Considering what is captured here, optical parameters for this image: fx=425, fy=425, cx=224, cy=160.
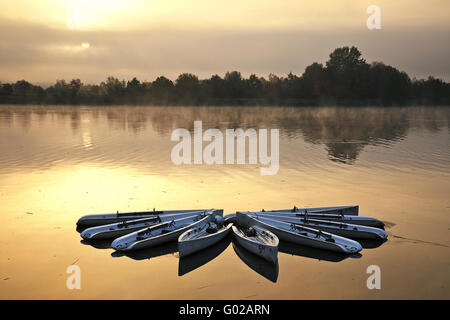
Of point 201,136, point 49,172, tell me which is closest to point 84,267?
point 49,172

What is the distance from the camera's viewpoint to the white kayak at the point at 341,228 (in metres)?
21.8

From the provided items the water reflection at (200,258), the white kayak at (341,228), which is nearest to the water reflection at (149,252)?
the water reflection at (200,258)

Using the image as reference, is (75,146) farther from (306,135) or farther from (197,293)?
(197,293)

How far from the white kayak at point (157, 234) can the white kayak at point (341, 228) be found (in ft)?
11.3

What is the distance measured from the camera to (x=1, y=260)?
18938mm

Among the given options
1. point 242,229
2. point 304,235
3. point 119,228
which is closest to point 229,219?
point 242,229

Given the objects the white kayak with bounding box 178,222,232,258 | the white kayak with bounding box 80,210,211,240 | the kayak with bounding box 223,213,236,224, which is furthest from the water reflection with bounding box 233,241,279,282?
the white kayak with bounding box 80,210,211,240

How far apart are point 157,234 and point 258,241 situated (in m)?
5.12

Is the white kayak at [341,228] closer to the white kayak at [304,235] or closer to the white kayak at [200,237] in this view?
the white kayak at [304,235]

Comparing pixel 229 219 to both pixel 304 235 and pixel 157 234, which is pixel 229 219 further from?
pixel 304 235

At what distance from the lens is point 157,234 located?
2134 cm

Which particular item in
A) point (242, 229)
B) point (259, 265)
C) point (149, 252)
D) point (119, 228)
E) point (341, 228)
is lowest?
point (259, 265)

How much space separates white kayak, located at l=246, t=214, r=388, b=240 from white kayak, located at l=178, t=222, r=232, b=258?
230cm
